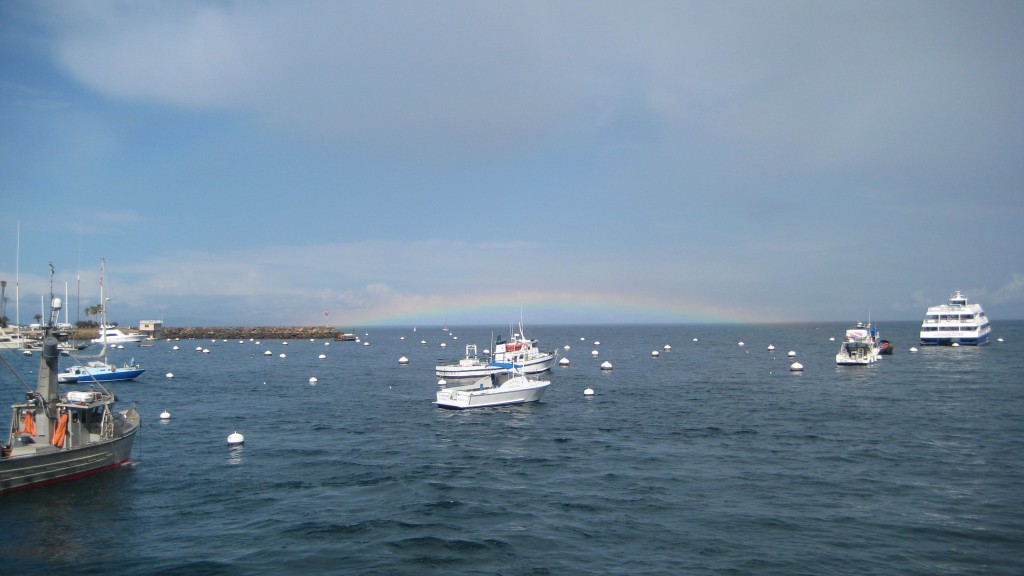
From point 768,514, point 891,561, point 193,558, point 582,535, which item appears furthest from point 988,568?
point 193,558

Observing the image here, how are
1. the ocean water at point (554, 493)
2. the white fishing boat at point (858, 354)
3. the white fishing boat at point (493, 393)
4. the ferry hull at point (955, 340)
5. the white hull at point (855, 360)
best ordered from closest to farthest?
the ocean water at point (554, 493) → the white fishing boat at point (493, 393) → the white hull at point (855, 360) → the white fishing boat at point (858, 354) → the ferry hull at point (955, 340)

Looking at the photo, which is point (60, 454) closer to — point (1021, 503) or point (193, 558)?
point (193, 558)

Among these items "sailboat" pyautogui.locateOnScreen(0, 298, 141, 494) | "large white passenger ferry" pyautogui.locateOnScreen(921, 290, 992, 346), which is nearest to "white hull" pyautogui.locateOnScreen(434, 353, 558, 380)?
"sailboat" pyautogui.locateOnScreen(0, 298, 141, 494)

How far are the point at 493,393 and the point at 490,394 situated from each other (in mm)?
317

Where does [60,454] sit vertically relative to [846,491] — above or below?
above

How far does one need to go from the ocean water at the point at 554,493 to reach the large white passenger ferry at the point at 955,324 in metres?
87.4

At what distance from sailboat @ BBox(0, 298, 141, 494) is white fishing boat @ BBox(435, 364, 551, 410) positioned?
2683 cm

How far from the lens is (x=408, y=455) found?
39.6 m

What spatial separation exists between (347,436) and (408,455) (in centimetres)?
846

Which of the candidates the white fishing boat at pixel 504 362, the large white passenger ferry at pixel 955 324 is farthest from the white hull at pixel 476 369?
the large white passenger ferry at pixel 955 324

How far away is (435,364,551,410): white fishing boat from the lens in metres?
56.9

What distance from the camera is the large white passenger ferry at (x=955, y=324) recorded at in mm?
134625

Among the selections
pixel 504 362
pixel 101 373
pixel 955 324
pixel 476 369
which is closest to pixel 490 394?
pixel 476 369

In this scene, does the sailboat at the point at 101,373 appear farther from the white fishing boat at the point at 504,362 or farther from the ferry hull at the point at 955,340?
the ferry hull at the point at 955,340
